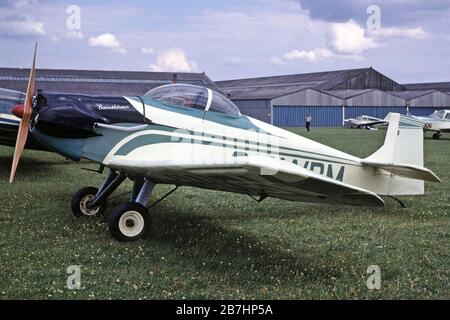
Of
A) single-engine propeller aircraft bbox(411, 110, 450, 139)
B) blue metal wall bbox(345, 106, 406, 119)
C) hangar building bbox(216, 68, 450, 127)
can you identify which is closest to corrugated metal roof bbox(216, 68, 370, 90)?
hangar building bbox(216, 68, 450, 127)

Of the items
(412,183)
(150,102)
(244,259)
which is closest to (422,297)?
(244,259)

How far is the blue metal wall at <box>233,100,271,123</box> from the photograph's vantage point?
54.1 metres

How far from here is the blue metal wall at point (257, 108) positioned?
54.1 meters

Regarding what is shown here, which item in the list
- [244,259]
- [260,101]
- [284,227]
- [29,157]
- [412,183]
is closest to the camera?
[244,259]

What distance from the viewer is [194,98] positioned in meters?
6.14

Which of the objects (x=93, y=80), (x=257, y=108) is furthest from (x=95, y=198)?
(x=257, y=108)

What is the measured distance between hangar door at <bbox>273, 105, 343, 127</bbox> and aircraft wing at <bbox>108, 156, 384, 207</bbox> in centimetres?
4841

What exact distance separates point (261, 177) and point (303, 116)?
51.8 metres

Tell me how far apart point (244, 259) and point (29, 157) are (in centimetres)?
1172

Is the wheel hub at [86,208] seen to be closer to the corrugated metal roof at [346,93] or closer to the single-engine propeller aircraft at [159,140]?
the single-engine propeller aircraft at [159,140]

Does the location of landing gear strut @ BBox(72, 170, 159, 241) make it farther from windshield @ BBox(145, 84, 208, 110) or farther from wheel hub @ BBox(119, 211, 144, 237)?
windshield @ BBox(145, 84, 208, 110)
